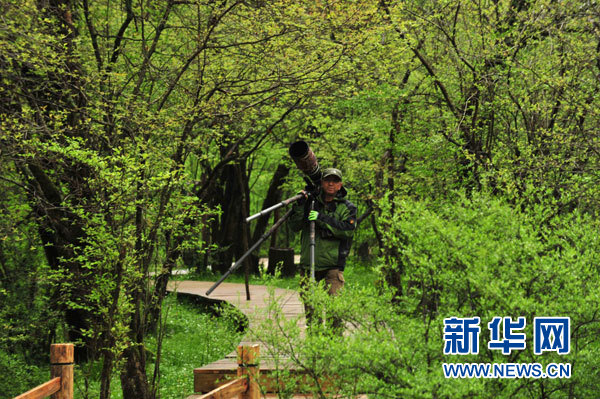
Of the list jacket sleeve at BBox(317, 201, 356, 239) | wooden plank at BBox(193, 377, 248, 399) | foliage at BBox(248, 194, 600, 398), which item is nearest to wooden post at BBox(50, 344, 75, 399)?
wooden plank at BBox(193, 377, 248, 399)

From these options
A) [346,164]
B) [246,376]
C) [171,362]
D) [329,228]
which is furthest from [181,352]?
[246,376]

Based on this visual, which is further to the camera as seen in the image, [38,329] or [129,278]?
[38,329]

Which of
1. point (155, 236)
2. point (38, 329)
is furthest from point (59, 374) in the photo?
point (38, 329)

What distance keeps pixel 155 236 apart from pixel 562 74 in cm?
574

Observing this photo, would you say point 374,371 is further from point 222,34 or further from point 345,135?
point 345,135

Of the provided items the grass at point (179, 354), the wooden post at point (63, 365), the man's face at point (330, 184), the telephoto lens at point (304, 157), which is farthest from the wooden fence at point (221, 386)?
the grass at point (179, 354)

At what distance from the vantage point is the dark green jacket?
6461 mm

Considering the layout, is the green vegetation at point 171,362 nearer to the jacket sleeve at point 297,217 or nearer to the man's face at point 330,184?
the jacket sleeve at point 297,217

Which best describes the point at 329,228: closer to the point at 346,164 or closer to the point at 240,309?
the point at 240,309

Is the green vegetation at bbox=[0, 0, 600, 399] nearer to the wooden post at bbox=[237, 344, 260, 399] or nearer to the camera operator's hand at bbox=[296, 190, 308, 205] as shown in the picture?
Result: the camera operator's hand at bbox=[296, 190, 308, 205]

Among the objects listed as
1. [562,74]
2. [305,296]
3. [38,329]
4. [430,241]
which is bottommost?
[38,329]

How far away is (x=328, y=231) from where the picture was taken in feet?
21.4

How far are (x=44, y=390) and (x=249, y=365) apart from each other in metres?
1.34

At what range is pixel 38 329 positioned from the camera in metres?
10.6
